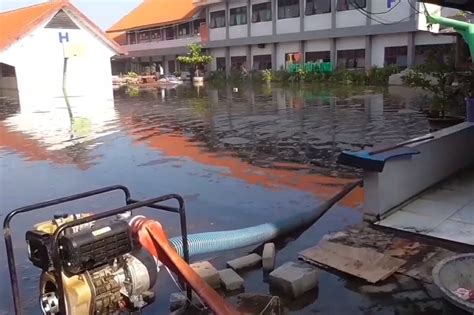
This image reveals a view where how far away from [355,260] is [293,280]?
79cm

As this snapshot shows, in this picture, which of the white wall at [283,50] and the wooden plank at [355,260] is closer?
the wooden plank at [355,260]

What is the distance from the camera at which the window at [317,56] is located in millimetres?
32731

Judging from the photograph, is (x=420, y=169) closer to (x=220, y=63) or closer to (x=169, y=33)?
(x=220, y=63)

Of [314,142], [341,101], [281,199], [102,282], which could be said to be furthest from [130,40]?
[102,282]

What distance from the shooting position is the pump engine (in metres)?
2.79

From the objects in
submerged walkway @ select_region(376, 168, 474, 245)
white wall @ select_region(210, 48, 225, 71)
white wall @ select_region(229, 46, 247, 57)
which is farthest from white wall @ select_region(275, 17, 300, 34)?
submerged walkway @ select_region(376, 168, 474, 245)

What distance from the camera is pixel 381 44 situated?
1165 inches

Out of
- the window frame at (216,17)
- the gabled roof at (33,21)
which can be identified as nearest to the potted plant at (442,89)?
the gabled roof at (33,21)

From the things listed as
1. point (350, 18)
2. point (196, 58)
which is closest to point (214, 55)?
point (196, 58)

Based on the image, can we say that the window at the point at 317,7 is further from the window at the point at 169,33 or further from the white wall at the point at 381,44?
the window at the point at 169,33

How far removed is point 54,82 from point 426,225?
3283 cm

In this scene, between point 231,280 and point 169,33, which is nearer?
point 231,280

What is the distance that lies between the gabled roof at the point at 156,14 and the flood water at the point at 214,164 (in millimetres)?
26492

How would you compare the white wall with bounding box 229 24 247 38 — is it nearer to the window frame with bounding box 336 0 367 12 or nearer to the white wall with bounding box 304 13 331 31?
the white wall with bounding box 304 13 331 31
